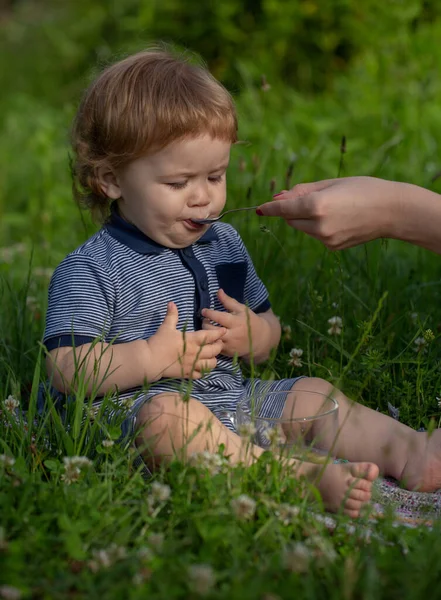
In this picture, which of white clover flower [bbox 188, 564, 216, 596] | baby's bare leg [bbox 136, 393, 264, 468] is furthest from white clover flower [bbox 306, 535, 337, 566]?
baby's bare leg [bbox 136, 393, 264, 468]

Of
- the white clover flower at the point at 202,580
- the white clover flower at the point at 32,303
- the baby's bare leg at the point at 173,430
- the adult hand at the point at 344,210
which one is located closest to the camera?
the white clover flower at the point at 202,580

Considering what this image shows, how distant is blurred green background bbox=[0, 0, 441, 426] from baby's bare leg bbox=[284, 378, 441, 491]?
0.37 ft

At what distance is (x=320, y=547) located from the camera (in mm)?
1859

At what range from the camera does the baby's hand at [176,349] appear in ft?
8.12

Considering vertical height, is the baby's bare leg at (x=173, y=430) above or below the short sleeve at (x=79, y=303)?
below

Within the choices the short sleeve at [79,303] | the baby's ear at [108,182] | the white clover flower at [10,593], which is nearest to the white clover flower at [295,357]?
the short sleeve at [79,303]

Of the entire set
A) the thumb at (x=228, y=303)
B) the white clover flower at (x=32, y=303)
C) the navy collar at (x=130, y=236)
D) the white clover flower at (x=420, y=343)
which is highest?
the navy collar at (x=130, y=236)

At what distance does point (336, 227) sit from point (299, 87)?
4.52 metres

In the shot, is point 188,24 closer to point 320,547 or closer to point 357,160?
point 357,160

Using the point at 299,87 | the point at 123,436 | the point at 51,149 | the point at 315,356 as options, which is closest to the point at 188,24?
the point at 299,87

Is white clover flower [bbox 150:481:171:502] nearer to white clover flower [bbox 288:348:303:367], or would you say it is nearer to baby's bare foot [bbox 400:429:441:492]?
baby's bare foot [bbox 400:429:441:492]

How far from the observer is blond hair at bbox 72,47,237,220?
2.57 metres

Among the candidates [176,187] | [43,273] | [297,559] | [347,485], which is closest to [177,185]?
[176,187]

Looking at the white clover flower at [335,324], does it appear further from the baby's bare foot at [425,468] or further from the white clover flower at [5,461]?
the white clover flower at [5,461]
